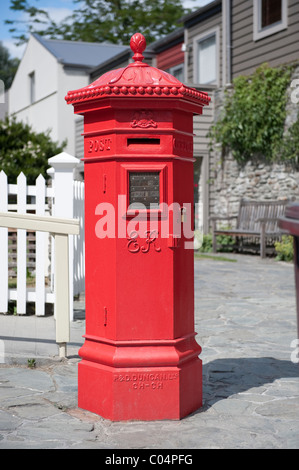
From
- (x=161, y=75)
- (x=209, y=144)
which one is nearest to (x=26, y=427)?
(x=161, y=75)

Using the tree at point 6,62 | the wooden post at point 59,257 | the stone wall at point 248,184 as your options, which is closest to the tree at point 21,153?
the stone wall at point 248,184

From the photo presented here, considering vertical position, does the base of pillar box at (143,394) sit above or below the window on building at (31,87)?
below

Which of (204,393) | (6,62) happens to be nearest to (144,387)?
(204,393)

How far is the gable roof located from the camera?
916 inches

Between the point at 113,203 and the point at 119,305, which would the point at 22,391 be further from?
the point at 113,203

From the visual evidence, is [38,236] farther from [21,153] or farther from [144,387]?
[21,153]

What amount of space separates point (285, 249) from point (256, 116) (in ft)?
11.2

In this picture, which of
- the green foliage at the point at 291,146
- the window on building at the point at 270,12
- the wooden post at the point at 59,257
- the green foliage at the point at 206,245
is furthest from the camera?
the green foliage at the point at 206,245

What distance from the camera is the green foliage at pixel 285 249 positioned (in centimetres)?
1285

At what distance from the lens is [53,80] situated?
76.5 ft

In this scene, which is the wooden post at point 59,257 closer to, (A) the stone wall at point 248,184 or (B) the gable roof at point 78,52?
(A) the stone wall at point 248,184

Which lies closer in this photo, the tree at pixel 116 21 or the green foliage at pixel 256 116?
the green foliage at pixel 256 116

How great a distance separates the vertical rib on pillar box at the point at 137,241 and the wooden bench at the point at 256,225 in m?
9.68
